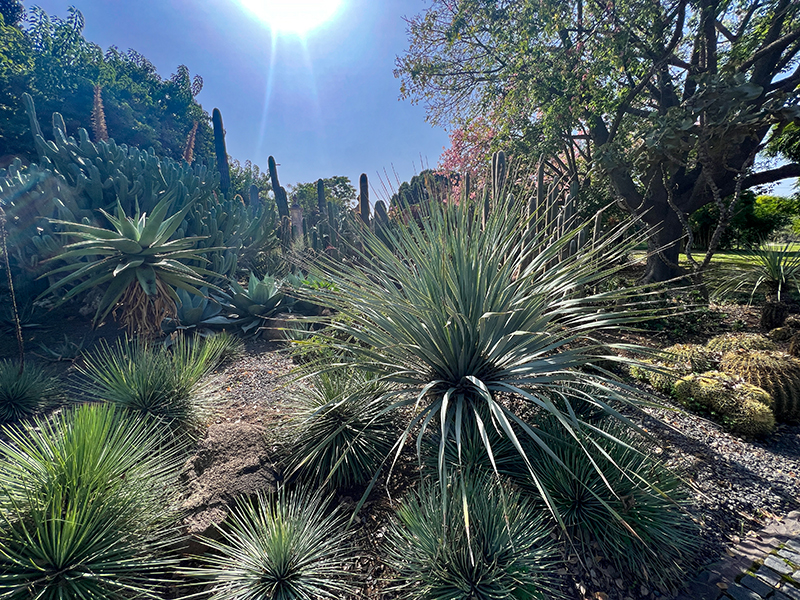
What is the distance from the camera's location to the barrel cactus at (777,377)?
3123mm

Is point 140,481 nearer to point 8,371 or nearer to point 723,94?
point 8,371

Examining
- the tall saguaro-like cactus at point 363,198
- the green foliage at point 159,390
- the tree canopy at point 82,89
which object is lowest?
the green foliage at point 159,390

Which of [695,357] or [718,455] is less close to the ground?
[695,357]

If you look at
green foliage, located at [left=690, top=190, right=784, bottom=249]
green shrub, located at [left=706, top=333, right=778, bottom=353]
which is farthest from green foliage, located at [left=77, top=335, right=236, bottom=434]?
green foliage, located at [left=690, top=190, right=784, bottom=249]

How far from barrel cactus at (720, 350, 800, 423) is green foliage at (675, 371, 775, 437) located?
188mm

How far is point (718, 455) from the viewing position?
101 inches

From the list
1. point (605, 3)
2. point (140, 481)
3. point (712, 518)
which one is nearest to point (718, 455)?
point (712, 518)

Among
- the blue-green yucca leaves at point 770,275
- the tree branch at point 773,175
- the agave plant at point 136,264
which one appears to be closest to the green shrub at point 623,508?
the agave plant at point 136,264

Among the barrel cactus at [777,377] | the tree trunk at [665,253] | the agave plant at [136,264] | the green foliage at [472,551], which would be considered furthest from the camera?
the tree trunk at [665,253]

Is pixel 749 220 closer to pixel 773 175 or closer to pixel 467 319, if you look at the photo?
pixel 773 175

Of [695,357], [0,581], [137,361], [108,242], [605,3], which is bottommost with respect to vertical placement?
[695,357]

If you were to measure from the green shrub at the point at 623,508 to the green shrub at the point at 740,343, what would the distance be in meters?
3.04

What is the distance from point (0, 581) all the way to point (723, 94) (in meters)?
7.94

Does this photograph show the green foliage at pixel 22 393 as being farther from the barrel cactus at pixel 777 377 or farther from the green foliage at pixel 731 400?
the barrel cactus at pixel 777 377
